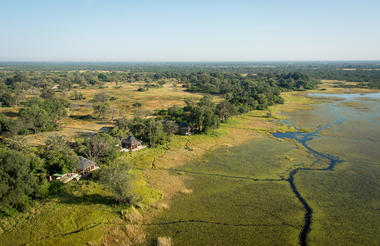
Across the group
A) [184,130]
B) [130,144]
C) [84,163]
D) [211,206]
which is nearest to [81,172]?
[84,163]

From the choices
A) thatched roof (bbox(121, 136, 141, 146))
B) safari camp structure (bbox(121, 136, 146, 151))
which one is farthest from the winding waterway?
thatched roof (bbox(121, 136, 141, 146))

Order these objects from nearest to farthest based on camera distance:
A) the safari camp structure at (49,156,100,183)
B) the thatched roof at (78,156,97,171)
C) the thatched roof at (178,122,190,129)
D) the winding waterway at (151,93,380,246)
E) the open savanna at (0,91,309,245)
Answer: the open savanna at (0,91,309,245) → the winding waterway at (151,93,380,246) → the safari camp structure at (49,156,100,183) → the thatched roof at (78,156,97,171) → the thatched roof at (178,122,190,129)

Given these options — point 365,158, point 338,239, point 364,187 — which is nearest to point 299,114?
point 365,158

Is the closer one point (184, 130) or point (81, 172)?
point (81, 172)

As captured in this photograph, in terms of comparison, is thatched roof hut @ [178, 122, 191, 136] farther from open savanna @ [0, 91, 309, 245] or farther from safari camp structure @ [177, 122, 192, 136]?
open savanna @ [0, 91, 309, 245]

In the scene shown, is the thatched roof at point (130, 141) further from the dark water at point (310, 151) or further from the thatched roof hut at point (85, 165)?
the dark water at point (310, 151)

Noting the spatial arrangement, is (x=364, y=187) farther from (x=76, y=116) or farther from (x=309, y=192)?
(x=76, y=116)

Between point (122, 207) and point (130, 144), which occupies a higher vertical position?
point (130, 144)

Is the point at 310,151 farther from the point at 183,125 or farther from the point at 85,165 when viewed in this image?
the point at 85,165
